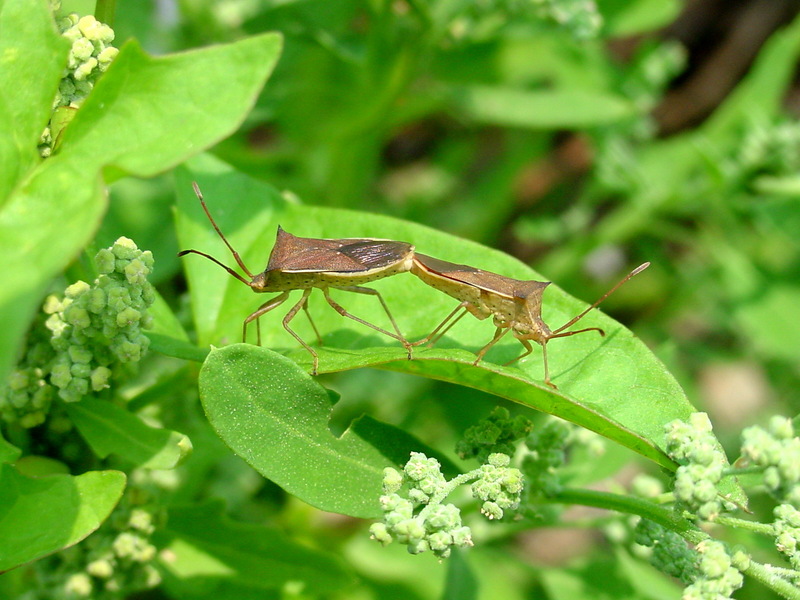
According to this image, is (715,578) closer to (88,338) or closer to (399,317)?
(399,317)

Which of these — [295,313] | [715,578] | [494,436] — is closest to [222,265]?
[295,313]

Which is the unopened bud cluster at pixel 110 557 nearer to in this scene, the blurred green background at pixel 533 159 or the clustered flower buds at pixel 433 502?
the clustered flower buds at pixel 433 502

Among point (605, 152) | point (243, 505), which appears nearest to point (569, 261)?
point (605, 152)

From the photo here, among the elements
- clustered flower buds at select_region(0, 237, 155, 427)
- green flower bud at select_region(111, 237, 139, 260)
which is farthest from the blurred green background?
green flower bud at select_region(111, 237, 139, 260)

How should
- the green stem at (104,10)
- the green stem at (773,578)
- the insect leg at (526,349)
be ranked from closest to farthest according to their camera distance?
the green stem at (773,578) < the green stem at (104,10) < the insect leg at (526,349)

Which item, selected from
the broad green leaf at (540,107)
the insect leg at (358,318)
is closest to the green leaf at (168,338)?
the insect leg at (358,318)

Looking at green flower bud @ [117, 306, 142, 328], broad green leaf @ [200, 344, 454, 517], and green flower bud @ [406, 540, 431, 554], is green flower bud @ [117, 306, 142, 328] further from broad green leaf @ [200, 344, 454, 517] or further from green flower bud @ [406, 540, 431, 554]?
green flower bud @ [406, 540, 431, 554]
